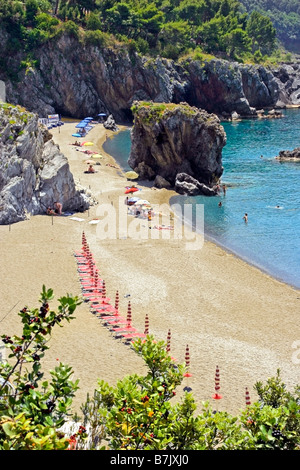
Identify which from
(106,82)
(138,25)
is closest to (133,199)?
(106,82)

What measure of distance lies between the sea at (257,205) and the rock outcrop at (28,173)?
11013mm

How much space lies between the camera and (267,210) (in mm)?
51781

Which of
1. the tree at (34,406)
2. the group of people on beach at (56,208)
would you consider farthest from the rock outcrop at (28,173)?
the tree at (34,406)

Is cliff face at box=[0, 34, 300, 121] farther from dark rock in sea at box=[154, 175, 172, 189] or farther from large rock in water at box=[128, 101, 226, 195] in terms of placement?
dark rock in sea at box=[154, 175, 172, 189]

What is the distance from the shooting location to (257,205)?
5331 centimetres

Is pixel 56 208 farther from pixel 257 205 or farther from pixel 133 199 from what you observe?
pixel 257 205

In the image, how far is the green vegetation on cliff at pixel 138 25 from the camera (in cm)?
10581

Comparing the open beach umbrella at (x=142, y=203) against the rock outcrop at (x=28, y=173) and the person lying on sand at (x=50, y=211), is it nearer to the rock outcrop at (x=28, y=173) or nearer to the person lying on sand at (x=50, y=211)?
the rock outcrop at (x=28, y=173)

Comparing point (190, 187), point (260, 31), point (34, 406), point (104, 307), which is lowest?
point (104, 307)

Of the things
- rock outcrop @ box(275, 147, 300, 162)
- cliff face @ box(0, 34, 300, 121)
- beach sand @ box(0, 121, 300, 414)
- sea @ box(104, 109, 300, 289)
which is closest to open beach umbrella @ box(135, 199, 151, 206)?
beach sand @ box(0, 121, 300, 414)

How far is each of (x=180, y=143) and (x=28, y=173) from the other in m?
21.0

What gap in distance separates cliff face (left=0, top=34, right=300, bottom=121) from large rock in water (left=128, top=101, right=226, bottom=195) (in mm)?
46926

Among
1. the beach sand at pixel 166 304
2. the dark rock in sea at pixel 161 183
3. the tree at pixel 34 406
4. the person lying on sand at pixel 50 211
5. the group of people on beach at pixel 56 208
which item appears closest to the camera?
the tree at pixel 34 406
